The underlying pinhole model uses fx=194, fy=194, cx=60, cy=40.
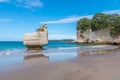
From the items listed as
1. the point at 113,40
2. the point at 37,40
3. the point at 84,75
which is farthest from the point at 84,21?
the point at 84,75

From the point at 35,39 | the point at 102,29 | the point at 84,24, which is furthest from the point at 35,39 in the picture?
the point at 84,24

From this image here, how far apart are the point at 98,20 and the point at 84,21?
9730mm

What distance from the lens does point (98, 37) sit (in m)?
71.9

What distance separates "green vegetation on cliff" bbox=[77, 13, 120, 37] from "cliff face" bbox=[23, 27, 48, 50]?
43.2m

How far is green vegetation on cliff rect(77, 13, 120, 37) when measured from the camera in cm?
6602

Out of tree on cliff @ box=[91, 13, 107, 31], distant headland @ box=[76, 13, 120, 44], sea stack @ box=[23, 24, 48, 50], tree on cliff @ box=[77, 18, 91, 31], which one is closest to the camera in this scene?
sea stack @ box=[23, 24, 48, 50]

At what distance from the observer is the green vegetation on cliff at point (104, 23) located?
66.0 m

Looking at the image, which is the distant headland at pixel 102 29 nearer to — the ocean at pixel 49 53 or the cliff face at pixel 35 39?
the ocean at pixel 49 53

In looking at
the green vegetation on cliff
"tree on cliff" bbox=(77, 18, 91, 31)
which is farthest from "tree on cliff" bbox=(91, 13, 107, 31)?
"tree on cliff" bbox=(77, 18, 91, 31)

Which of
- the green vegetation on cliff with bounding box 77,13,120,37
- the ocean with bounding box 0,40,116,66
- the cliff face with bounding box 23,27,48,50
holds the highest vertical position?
the green vegetation on cliff with bounding box 77,13,120,37

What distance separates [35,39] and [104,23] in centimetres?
4822

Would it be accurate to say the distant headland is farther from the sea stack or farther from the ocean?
the sea stack

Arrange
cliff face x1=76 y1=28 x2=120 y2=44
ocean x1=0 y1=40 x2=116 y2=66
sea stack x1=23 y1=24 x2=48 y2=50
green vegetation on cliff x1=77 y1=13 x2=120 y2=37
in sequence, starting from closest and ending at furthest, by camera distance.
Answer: ocean x1=0 y1=40 x2=116 y2=66
sea stack x1=23 y1=24 x2=48 y2=50
green vegetation on cliff x1=77 y1=13 x2=120 y2=37
cliff face x1=76 y1=28 x2=120 y2=44

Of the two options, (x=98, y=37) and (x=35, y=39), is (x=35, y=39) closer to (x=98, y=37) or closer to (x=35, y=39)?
(x=35, y=39)
